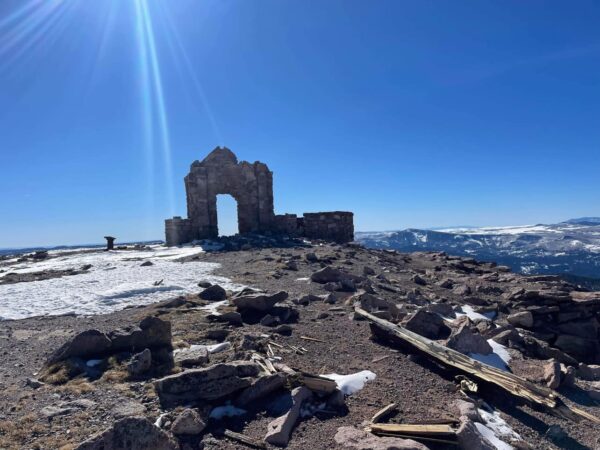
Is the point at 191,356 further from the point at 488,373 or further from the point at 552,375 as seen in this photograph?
the point at 552,375

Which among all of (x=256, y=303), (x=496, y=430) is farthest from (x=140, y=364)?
(x=496, y=430)

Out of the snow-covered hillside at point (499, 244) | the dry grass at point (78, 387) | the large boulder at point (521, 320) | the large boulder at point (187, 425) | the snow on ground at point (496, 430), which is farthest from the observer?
the snow-covered hillside at point (499, 244)

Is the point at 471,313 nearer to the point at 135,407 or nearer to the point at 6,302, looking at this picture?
the point at 135,407

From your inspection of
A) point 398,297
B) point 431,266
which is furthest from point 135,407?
point 431,266

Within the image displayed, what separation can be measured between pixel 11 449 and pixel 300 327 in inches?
208

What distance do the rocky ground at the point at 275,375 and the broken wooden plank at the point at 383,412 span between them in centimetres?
9

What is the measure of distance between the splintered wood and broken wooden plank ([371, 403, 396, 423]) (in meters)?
1.67

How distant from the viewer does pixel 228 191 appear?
1240 inches

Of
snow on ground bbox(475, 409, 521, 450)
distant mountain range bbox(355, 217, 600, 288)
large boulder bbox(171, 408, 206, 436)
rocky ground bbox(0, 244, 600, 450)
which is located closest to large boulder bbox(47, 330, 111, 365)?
rocky ground bbox(0, 244, 600, 450)

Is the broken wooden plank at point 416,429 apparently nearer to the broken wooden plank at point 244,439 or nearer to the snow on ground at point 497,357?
the broken wooden plank at point 244,439

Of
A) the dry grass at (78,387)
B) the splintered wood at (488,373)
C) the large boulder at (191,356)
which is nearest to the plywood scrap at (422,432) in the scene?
the splintered wood at (488,373)

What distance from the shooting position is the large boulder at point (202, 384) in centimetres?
511

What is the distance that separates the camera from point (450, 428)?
439 centimetres

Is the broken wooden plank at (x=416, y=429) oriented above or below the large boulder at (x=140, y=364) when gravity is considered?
below
